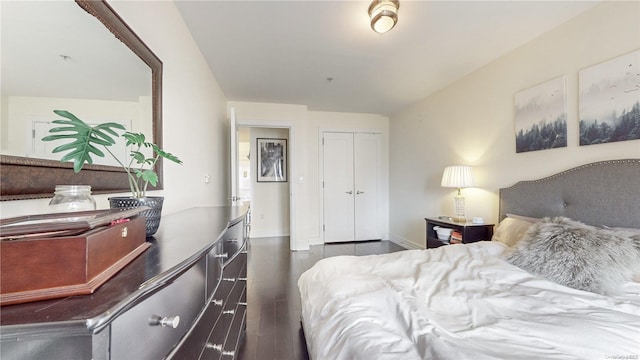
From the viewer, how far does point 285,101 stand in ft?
12.8

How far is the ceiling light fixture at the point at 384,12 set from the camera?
5.49 ft

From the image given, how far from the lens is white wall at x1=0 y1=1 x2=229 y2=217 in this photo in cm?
127

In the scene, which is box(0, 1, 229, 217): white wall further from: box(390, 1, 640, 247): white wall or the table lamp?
box(390, 1, 640, 247): white wall

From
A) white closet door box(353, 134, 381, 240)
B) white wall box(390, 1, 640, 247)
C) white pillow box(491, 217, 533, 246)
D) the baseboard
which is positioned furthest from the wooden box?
white closet door box(353, 134, 381, 240)

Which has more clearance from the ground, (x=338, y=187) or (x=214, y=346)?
(x=338, y=187)

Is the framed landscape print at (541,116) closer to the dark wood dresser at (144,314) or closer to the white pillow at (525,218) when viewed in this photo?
the white pillow at (525,218)

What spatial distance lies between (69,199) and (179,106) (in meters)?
1.38

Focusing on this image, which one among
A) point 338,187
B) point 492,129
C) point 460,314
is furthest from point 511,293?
point 338,187

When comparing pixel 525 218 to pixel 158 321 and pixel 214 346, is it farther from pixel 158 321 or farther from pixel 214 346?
pixel 158 321

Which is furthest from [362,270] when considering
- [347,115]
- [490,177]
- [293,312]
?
[347,115]

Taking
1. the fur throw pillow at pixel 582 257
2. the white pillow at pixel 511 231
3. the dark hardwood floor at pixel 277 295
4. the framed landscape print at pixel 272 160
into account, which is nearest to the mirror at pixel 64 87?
the dark hardwood floor at pixel 277 295

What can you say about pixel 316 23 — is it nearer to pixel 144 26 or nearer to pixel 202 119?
pixel 144 26

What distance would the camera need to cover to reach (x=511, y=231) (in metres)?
2.03

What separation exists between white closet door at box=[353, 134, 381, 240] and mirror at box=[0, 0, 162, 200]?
384 centimetres
